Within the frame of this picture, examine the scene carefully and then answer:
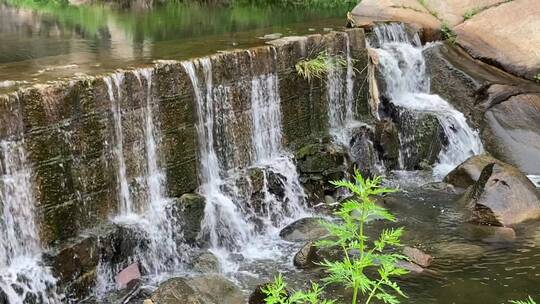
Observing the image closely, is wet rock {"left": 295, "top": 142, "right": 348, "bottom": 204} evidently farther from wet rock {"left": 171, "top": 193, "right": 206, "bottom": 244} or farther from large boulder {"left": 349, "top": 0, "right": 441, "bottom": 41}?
large boulder {"left": 349, "top": 0, "right": 441, "bottom": 41}

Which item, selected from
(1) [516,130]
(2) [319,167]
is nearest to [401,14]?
(1) [516,130]

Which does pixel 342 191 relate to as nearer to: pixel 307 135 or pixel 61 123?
pixel 307 135

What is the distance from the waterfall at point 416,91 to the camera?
11445 mm

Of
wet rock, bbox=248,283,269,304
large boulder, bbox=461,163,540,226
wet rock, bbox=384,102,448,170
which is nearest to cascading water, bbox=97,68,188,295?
wet rock, bbox=248,283,269,304

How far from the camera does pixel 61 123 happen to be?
675 centimetres

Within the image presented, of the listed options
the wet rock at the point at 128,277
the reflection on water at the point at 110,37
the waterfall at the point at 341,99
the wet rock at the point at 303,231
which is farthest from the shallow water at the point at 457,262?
the reflection on water at the point at 110,37

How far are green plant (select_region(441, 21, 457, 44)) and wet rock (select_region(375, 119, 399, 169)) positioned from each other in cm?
354

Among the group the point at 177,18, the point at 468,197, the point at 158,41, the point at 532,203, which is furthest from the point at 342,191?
the point at 177,18

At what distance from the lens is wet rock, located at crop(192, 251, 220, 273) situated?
737 centimetres

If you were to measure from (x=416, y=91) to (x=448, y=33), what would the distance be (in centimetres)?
212

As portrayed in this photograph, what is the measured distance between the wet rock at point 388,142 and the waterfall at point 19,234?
6.38m

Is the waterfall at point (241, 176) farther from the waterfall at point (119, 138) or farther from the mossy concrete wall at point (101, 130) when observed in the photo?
the waterfall at point (119, 138)

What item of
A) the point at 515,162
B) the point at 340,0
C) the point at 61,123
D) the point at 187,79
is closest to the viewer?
the point at 61,123

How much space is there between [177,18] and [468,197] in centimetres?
1152
